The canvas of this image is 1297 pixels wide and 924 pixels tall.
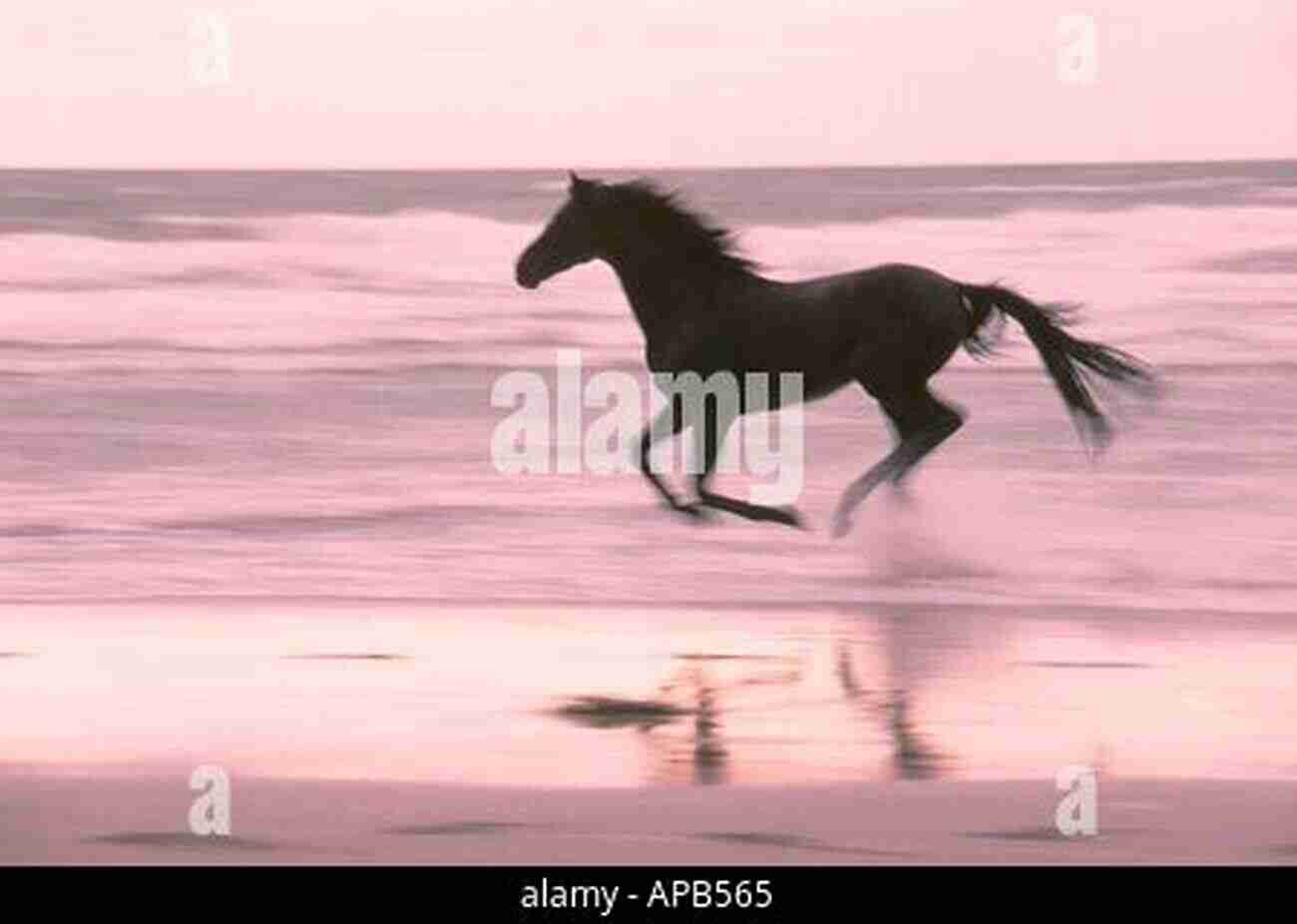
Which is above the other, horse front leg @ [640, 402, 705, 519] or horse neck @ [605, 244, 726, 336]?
horse neck @ [605, 244, 726, 336]

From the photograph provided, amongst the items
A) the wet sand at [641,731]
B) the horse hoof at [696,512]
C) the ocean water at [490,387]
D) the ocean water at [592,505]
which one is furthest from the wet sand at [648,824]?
the horse hoof at [696,512]

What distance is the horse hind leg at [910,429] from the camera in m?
6.71

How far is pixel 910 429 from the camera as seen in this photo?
6715 mm

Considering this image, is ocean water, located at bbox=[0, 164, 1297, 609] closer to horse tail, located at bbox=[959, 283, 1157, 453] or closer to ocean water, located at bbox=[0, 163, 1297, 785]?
ocean water, located at bbox=[0, 163, 1297, 785]

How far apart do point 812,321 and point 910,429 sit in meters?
0.30

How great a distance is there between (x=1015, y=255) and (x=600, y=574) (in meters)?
2.67

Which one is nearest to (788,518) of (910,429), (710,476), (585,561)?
(710,476)

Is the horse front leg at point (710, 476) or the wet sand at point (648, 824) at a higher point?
the horse front leg at point (710, 476)

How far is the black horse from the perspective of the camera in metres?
6.65

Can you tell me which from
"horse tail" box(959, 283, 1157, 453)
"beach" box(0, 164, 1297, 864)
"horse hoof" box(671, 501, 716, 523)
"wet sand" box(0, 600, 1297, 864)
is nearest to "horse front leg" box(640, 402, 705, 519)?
"horse hoof" box(671, 501, 716, 523)

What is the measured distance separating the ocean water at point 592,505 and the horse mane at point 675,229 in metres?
0.55

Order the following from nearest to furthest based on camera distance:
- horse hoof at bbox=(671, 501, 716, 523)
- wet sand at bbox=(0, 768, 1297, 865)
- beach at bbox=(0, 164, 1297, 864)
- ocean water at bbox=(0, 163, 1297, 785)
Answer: wet sand at bbox=(0, 768, 1297, 865)
beach at bbox=(0, 164, 1297, 864)
ocean water at bbox=(0, 163, 1297, 785)
horse hoof at bbox=(671, 501, 716, 523)

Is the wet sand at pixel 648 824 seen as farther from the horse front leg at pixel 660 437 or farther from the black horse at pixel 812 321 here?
the black horse at pixel 812 321
